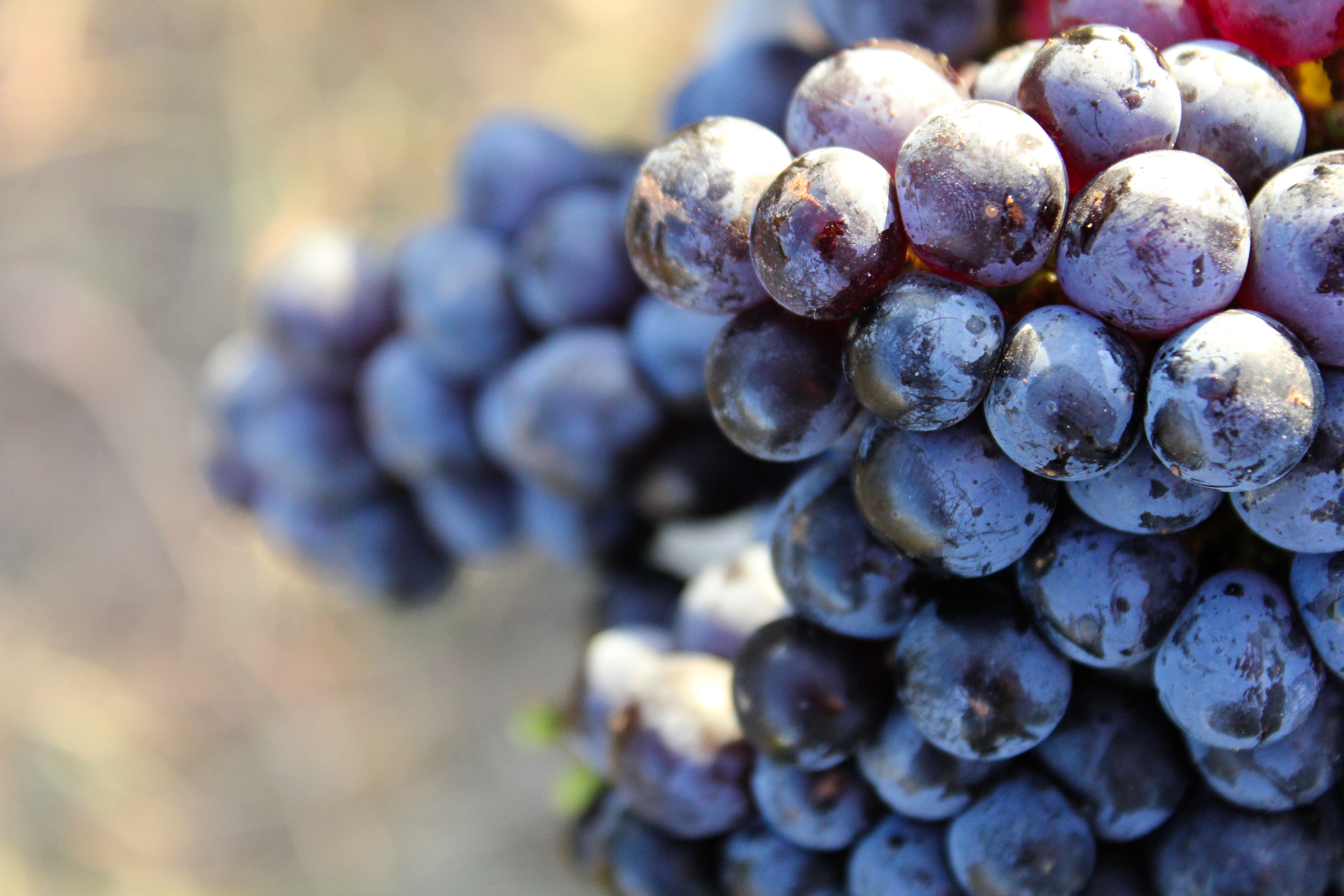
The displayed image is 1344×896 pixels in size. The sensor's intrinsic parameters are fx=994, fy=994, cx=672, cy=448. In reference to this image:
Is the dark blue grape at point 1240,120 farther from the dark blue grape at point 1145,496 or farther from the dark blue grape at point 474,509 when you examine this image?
the dark blue grape at point 474,509

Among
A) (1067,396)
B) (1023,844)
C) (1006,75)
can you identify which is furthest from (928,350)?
(1023,844)

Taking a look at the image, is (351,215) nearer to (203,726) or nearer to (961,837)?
(203,726)

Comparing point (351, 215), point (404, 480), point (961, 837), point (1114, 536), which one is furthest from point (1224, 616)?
point (351, 215)

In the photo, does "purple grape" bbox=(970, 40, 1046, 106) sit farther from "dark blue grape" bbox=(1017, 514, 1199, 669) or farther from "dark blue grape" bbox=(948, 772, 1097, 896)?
"dark blue grape" bbox=(948, 772, 1097, 896)

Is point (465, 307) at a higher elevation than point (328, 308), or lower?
lower

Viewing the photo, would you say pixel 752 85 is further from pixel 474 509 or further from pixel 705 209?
pixel 474 509

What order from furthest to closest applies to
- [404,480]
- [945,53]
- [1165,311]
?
[404,480] < [945,53] < [1165,311]
